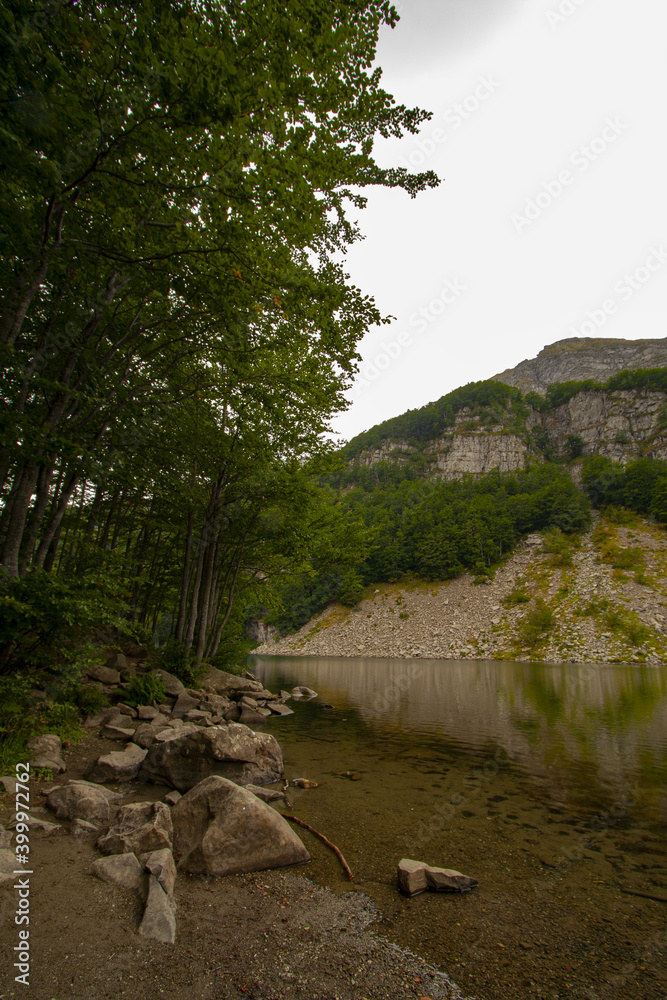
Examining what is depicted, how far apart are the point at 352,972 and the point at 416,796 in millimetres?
5097

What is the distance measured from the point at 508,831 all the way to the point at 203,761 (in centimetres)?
547

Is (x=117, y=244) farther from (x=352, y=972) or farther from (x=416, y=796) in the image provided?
(x=416, y=796)

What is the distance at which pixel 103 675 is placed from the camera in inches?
510

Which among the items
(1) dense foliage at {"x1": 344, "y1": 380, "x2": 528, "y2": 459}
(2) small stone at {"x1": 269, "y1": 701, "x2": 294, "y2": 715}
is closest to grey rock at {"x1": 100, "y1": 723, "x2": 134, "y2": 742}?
(2) small stone at {"x1": 269, "y1": 701, "x2": 294, "y2": 715}

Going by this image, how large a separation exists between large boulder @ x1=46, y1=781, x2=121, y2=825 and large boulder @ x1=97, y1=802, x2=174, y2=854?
1.07 ft

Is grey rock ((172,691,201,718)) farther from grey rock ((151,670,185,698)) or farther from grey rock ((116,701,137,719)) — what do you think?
grey rock ((116,701,137,719))

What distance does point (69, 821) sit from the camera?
5.71 metres

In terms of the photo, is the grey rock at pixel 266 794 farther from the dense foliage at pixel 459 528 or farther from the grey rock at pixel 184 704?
the dense foliage at pixel 459 528

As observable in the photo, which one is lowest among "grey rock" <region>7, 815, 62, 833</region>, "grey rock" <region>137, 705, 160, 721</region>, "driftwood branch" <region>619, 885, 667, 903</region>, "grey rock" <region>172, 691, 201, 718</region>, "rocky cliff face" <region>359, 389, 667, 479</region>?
"grey rock" <region>172, 691, 201, 718</region>

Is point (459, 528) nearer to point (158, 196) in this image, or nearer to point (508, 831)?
point (508, 831)

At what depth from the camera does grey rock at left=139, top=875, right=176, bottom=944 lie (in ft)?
11.9

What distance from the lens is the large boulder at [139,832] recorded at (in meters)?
4.93

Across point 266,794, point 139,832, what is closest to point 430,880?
point 139,832

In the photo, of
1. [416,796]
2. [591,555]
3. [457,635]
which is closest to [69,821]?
[416,796]
